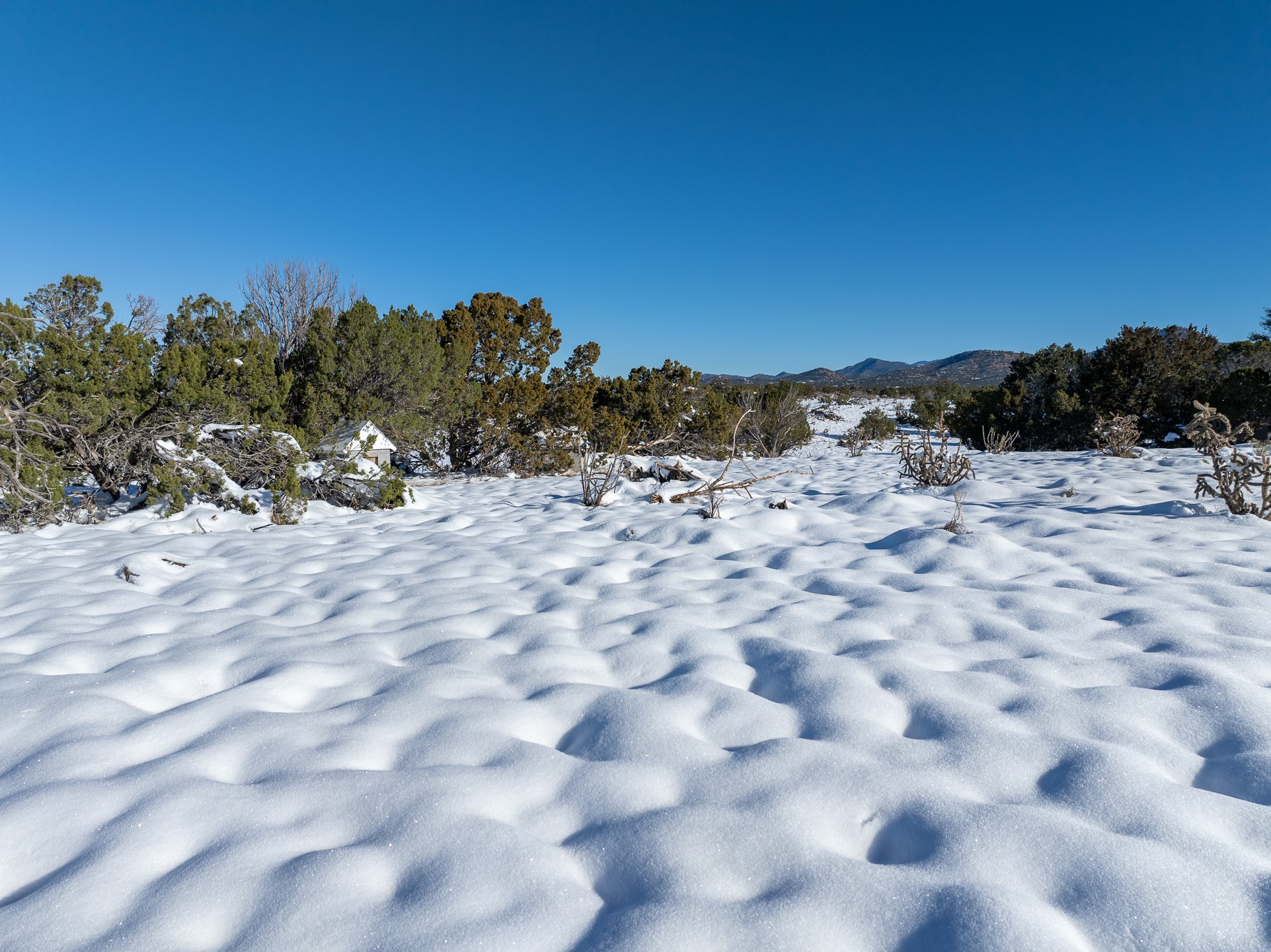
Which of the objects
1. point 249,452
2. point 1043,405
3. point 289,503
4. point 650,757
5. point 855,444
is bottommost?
point 650,757

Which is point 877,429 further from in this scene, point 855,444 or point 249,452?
point 249,452

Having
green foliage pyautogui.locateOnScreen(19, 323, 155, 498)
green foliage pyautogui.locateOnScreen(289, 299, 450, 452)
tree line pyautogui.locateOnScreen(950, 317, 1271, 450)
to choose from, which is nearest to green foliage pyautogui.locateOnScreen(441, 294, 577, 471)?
green foliage pyautogui.locateOnScreen(289, 299, 450, 452)

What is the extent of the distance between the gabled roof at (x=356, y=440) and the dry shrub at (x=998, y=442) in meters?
8.12

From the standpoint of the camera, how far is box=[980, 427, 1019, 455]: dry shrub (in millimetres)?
8801

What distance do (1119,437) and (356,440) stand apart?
29.3 ft

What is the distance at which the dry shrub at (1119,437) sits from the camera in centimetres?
744

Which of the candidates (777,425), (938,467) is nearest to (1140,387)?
(777,425)

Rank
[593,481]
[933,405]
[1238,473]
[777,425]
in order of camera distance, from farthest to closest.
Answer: [933,405], [777,425], [593,481], [1238,473]

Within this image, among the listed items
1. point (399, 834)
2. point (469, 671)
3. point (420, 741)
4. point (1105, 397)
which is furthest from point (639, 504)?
point (1105, 397)

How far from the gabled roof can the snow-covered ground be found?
3155mm

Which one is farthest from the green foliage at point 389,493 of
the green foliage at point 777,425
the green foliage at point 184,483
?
the green foliage at point 777,425

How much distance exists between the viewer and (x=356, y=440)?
21.3ft

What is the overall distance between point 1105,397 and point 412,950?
1403 cm

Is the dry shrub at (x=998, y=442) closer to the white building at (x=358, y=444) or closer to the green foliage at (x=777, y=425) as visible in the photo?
the green foliage at (x=777, y=425)
